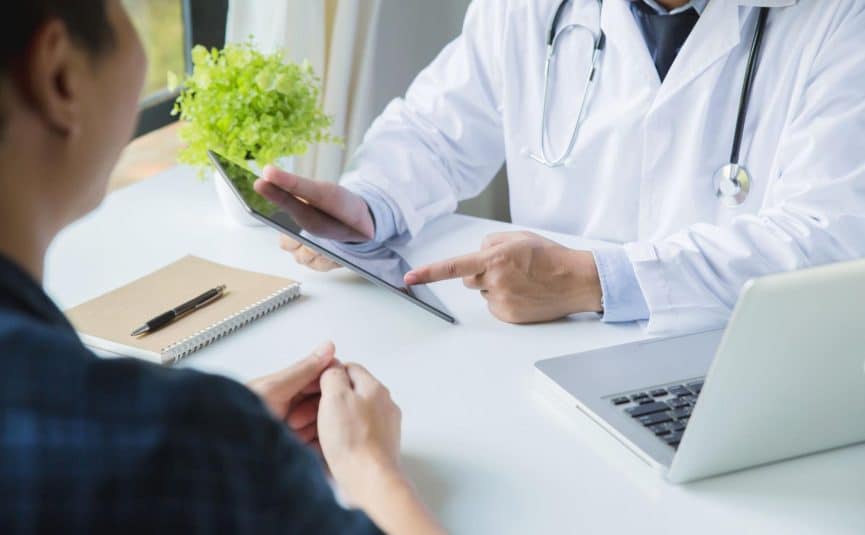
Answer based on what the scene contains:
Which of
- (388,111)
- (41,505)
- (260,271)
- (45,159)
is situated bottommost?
(260,271)

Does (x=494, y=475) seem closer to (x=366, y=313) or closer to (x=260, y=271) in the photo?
(x=366, y=313)

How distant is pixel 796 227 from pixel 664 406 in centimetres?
44

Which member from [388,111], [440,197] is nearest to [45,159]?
[440,197]

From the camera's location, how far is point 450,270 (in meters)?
1.34

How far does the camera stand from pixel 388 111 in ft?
5.96

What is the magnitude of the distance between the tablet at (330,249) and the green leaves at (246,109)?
12cm

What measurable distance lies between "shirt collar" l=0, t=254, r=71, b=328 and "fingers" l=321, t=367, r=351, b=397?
429mm

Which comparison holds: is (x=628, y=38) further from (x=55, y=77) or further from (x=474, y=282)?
(x=55, y=77)

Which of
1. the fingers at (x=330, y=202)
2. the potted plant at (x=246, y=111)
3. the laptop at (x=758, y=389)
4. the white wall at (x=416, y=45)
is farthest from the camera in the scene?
the white wall at (x=416, y=45)

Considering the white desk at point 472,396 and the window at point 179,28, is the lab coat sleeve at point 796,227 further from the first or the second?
the window at point 179,28

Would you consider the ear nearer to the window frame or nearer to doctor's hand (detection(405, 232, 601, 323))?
doctor's hand (detection(405, 232, 601, 323))

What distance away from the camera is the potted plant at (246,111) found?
1514 mm

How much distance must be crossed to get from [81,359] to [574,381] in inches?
26.3

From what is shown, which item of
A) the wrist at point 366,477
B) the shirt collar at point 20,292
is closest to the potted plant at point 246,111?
the wrist at point 366,477
